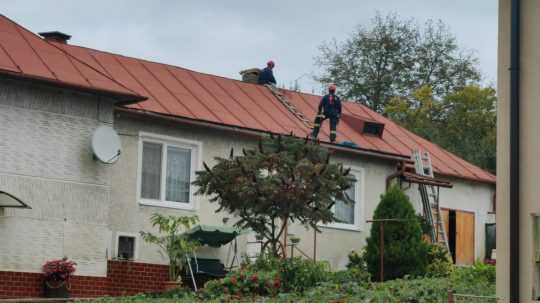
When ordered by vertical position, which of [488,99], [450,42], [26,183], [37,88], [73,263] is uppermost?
[450,42]

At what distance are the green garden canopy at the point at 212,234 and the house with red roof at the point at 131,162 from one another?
2.11ft

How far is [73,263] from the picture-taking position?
811 inches

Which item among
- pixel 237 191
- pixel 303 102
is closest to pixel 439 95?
pixel 303 102

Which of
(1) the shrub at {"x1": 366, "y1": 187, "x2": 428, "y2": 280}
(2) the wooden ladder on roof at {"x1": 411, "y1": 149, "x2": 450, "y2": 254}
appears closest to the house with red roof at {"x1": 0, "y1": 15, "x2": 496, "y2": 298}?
(2) the wooden ladder on roof at {"x1": 411, "y1": 149, "x2": 450, "y2": 254}

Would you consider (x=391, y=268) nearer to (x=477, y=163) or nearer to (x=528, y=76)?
(x=528, y=76)

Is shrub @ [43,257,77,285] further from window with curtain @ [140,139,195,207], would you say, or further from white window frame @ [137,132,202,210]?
window with curtain @ [140,139,195,207]

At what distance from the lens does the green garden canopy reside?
22750 mm

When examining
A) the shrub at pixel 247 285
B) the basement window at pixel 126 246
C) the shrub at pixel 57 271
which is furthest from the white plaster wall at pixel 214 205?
the shrub at pixel 247 285

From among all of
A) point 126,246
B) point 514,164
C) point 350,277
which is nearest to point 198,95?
point 126,246

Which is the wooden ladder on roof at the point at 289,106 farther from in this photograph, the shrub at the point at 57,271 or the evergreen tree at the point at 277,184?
the shrub at the point at 57,271

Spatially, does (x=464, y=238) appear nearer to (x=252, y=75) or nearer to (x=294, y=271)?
(x=252, y=75)

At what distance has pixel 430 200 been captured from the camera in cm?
2975


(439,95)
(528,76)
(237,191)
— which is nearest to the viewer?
(528,76)

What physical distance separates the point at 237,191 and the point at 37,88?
13.8 ft
